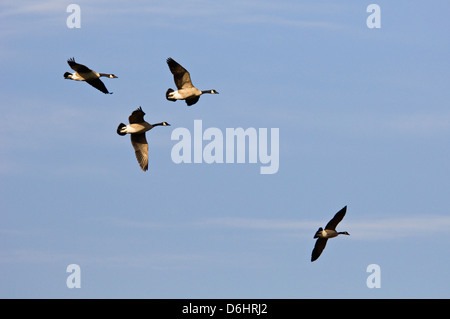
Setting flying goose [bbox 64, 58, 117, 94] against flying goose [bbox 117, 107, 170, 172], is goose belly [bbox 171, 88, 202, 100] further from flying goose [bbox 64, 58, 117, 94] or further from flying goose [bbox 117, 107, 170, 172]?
flying goose [bbox 64, 58, 117, 94]

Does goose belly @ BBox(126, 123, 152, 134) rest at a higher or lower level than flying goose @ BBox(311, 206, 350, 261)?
higher

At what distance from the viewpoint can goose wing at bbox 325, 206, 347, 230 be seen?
3409cm

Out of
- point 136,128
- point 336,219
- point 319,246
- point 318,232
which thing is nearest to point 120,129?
point 136,128

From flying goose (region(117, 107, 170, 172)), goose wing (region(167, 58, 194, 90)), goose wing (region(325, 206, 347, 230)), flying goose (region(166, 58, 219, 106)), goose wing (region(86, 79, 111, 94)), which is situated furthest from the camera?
goose wing (region(86, 79, 111, 94))

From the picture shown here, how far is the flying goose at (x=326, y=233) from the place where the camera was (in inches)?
1347

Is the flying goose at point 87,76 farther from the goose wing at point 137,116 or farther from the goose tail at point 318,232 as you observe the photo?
the goose tail at point 318,232

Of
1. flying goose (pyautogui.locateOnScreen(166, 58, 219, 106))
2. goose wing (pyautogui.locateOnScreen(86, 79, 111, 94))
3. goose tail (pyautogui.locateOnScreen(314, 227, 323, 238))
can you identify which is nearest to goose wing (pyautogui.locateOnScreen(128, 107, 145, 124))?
flying goose (pyautogui.locateOnScreen(166, 58, 219, 106))

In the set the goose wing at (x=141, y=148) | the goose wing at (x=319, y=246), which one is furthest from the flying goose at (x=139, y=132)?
the goose wing at (x=319, y=246)

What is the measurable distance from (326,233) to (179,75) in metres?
7.88
